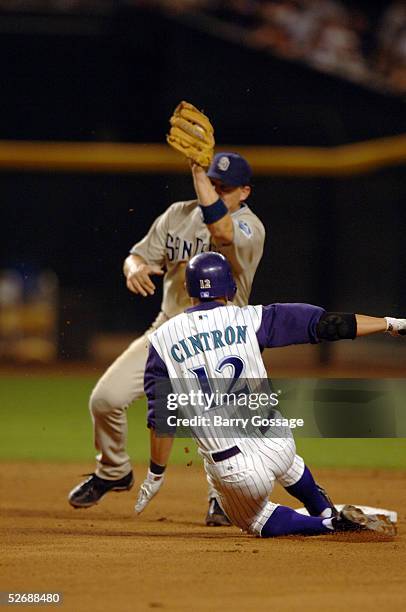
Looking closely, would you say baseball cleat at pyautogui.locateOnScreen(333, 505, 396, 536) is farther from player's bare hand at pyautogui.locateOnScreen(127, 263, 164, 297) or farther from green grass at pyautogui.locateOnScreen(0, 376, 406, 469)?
green grass at pyautogui.locateOnScreen(0, 376, 406, 469)

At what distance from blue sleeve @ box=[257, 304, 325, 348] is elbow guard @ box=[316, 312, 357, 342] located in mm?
26

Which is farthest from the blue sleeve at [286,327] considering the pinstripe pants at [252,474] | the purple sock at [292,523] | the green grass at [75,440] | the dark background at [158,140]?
the dark background at [158,140]

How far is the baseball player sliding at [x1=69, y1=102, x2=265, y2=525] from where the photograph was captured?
5.32m

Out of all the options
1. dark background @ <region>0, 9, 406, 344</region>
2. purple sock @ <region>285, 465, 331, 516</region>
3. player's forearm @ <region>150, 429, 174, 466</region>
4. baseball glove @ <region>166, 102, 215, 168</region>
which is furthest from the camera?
dark background @ <region>0, 9, 406, 344</region>

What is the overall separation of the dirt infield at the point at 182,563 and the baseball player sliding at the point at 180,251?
11.6 inches

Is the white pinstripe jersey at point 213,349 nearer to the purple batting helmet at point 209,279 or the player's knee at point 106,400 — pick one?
the purple batting helmet at point 209,279

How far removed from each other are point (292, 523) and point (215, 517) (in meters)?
0.91

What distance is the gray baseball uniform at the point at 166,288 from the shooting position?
219 inches

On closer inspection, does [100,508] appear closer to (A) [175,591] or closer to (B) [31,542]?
(B) [31,542]

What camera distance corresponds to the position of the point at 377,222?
12.4 meters

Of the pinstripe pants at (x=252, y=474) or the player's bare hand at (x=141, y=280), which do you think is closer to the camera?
the pinstripe pants at (x=252, y=474)

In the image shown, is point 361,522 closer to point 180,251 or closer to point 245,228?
point 245,228

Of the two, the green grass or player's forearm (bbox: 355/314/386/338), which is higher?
player's forearm (bbox: 355/314/386/338)

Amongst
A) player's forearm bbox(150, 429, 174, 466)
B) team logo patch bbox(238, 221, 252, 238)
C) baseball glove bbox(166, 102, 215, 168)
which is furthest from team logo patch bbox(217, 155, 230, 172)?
player's forearm bbox(150, 429, 174, 466)
